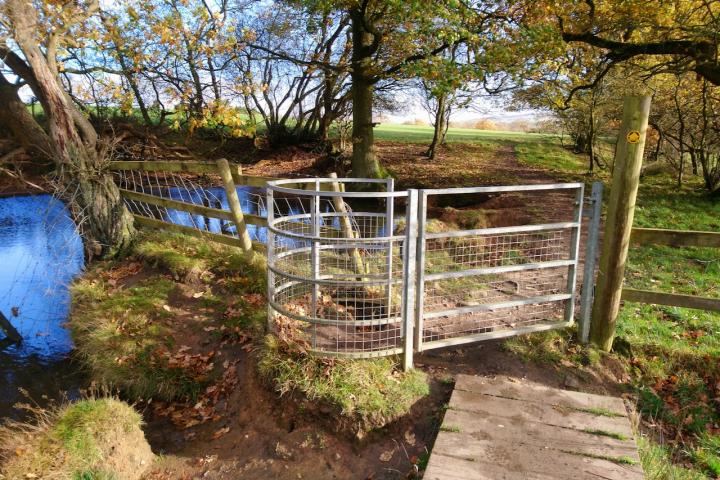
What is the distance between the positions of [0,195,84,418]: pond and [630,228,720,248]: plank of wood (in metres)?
6.78

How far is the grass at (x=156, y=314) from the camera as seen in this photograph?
570cm

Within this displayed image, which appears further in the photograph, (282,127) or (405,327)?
(282,127)

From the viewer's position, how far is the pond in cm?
625

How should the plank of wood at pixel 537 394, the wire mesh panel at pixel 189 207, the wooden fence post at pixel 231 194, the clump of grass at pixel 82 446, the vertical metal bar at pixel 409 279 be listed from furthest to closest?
the wire mesh panel at pixel 189 207 < the wooden fence post at pixel 231 194 < the vertical metal bar at pixel 409 279 < the plank of wood at pixel 537 394 < the clump of grass at pixel 82 446

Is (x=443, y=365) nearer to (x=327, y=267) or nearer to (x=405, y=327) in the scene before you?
(x=405, y=327)

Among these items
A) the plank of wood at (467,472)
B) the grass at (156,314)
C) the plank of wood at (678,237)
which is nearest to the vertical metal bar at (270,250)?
the grass at (156,314)

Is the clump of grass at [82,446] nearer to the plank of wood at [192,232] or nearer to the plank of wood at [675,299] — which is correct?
the plank of wood at [192,232]

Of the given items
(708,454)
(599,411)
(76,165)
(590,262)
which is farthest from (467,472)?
(76,165)

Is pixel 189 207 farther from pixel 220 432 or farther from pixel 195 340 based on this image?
pixel 220 432

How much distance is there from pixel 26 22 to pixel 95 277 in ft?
12.8

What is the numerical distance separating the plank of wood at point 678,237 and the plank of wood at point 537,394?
70.1 inches

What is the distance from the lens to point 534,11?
12.1 meters

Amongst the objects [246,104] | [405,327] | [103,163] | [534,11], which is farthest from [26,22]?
[246,104]

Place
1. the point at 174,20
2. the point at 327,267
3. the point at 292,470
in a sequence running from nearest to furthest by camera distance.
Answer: the point at 292,470, the point at 327,267, the point at 174,20
